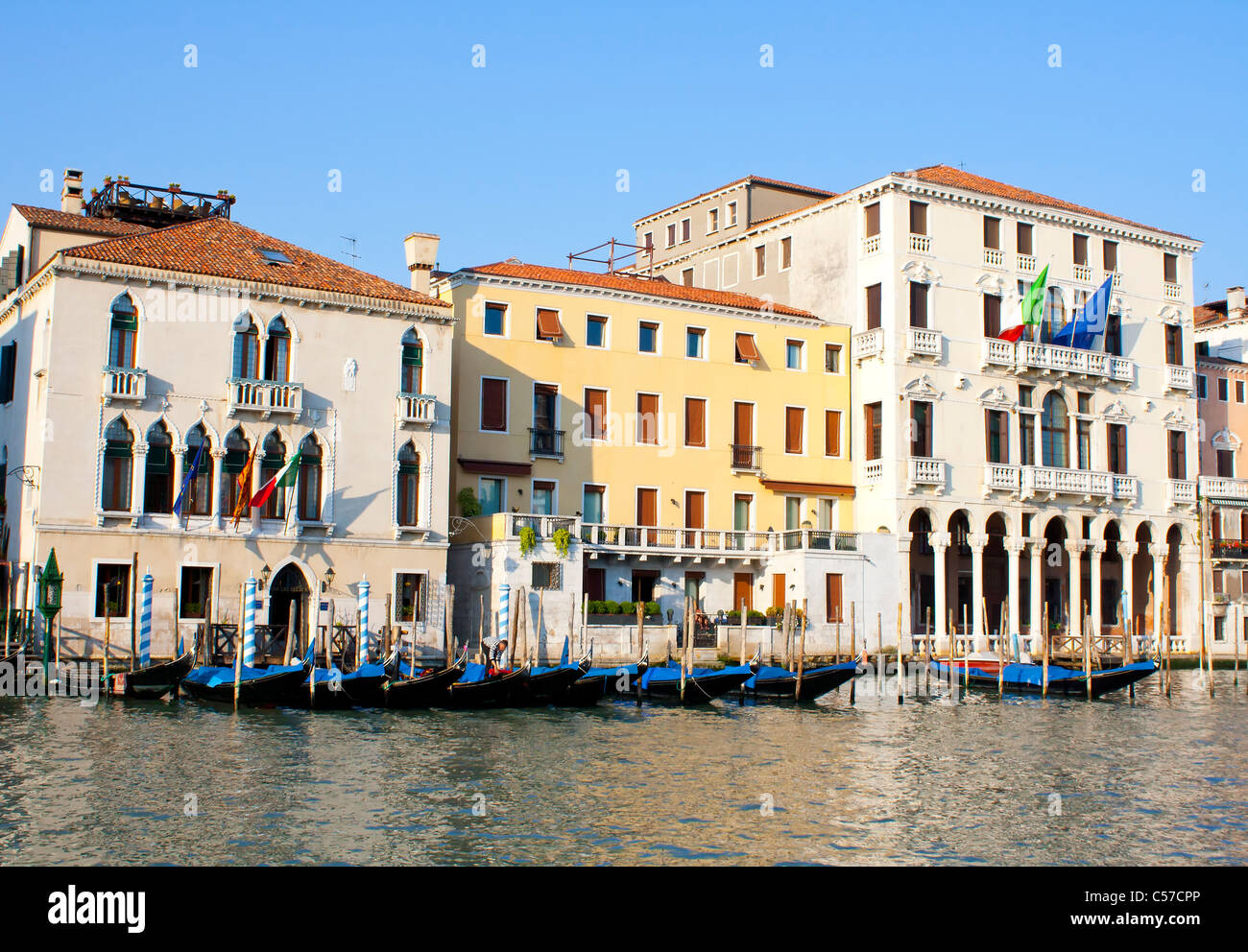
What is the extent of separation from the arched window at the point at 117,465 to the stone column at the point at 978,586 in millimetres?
21111

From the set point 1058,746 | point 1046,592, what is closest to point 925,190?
point 1046,592

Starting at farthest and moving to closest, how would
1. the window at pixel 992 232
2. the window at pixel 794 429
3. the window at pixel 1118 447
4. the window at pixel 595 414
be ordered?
the window at pixel 1118 447 < the window at pixel 992 232 < the window at pixel 794 429 < the window at pixel 595 414

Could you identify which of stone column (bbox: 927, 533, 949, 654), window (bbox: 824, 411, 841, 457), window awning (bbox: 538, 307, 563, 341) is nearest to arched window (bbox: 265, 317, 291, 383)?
window awning (bbox: 538, 307, 563, 341)

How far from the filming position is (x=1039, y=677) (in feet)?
96.8

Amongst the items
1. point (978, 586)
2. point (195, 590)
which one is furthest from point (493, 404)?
point (978, 586)

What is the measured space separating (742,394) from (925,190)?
7.83m

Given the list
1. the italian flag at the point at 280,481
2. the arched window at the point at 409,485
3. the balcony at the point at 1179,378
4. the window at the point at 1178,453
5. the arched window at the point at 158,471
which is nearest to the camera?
the arched window at the point at 158,471

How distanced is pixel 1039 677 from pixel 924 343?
429 inches

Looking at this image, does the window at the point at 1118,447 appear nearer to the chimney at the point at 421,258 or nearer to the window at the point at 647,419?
the window at the point at 647,419

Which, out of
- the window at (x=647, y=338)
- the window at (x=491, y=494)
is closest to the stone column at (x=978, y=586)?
the window at (x=647, y=338)

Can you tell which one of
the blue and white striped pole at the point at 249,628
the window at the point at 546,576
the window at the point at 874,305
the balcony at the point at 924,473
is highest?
the window at the point at 874,305

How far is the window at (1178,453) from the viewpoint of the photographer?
41812mm

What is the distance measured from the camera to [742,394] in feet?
118
